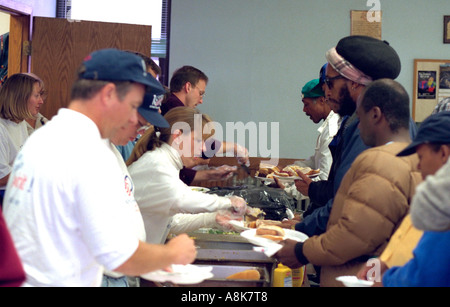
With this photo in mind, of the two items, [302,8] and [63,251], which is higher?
Result: [302,8]

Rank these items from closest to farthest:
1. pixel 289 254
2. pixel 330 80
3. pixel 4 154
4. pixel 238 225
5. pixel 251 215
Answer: pixel 289 254, pixel 330 80, pixel 238 225, pixel 251 215, pixel 4 154

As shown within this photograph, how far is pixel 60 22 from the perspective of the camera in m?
5.21

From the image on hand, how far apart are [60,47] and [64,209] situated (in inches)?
165

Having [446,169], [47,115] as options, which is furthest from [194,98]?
[446,169]

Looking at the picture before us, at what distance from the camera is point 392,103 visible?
6.47 feet

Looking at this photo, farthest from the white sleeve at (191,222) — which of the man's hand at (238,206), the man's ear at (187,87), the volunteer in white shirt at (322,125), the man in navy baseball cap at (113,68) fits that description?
the man's ear at (187,87)

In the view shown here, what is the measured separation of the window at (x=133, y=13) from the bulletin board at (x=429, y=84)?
2848 mm

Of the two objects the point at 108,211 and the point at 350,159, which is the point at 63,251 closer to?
the point at 108,211

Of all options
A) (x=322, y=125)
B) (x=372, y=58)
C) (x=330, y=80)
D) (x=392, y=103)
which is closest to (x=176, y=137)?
(x=330, y=80)

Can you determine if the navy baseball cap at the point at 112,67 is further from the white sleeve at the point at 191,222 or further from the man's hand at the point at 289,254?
the white sleeve at the point at 191,222

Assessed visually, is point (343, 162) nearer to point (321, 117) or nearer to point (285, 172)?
point (285, 172)

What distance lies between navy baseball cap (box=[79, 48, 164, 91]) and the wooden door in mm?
3896
